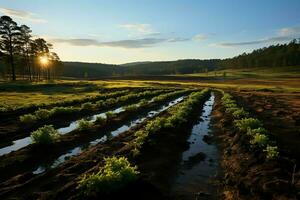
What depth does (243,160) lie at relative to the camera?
14.9 meters

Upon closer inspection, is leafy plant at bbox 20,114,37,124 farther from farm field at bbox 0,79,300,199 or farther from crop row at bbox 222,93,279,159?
crop row at bbox 222,93,279,159

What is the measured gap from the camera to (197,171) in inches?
574

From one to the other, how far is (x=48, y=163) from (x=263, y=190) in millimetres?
8908

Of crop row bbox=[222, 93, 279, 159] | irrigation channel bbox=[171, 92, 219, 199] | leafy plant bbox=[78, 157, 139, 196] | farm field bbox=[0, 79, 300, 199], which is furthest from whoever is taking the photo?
crop row bbox=[222, 93, 279, 159]

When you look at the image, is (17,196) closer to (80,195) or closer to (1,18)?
(80,195)

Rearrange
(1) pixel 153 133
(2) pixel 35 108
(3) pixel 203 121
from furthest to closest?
1. (2) pixel 35 108
2. (3) pixel 203 121
3. (1) pixel 153 133

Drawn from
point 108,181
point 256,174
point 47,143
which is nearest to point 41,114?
point 47,143

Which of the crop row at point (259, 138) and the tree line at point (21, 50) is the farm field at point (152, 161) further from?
the tree line at point (21, 50)

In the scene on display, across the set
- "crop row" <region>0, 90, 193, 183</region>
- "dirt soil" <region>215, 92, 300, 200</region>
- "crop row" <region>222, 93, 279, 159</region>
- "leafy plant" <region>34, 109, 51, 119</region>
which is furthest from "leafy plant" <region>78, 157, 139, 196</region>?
"leafy plant" <region>34, 109, 51, 119</region>

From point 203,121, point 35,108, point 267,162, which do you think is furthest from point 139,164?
point 35,108

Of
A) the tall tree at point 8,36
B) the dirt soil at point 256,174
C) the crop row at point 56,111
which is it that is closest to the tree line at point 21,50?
the tall tree at point 8,36

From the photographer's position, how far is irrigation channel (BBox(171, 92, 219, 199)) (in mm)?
12086

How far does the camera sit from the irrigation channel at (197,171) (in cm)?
1209

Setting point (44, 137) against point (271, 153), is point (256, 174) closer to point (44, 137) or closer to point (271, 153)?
point (271, 153)
